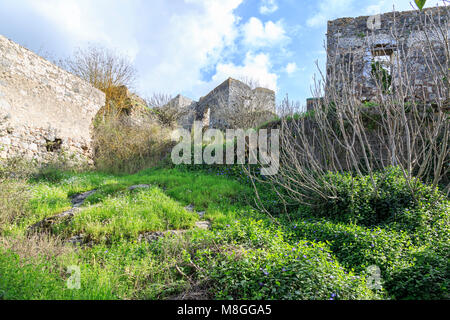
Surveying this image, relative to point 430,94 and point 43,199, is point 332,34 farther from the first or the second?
point 43,199

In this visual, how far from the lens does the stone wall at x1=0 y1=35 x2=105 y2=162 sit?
704cm

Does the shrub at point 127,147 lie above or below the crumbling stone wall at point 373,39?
below

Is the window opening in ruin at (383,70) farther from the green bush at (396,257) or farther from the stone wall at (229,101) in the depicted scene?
the stone wall at (229,101)

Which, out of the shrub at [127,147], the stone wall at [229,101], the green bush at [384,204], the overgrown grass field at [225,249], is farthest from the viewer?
the stone wall at [229,101]

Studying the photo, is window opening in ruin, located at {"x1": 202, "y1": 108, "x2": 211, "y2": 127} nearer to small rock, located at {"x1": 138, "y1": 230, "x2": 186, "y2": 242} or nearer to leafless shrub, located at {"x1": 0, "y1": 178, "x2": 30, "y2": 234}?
leafless shrub, located at {"x1": 0, "y1": 178, "x2": 30, "y2": 234}

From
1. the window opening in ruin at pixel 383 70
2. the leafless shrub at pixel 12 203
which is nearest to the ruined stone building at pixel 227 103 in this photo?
the window opening in ruin at pixel 383 70

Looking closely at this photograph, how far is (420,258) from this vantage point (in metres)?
2.90

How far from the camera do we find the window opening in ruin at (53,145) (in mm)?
8273

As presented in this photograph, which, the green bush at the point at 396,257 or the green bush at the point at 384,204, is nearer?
the green bush at the point at 396,257

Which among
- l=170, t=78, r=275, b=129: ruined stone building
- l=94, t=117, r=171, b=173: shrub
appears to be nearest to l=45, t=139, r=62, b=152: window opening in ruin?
l=94, t=117, r=171, b=173: shrub

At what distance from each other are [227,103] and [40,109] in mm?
10285
